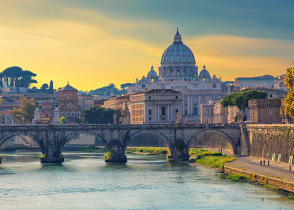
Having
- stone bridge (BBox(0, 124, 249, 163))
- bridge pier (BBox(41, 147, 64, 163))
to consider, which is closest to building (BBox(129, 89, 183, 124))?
stone bridge (BBox(0, 124, 249, 163))

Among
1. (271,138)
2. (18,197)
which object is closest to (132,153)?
(271,138)

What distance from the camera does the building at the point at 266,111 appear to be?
421ft

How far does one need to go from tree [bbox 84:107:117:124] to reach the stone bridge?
62814 millimetres

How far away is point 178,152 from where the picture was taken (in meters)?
115

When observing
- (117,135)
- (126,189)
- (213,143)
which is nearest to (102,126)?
(117,135)

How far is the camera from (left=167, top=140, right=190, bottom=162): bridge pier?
114125 mm

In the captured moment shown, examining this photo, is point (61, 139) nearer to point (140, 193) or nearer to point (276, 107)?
point (276, 107)

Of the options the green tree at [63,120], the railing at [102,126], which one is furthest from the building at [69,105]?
the railing at [102,126]

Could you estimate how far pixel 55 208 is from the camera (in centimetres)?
7006

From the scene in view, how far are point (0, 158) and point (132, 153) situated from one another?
30697mm

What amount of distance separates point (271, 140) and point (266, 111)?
28147mm

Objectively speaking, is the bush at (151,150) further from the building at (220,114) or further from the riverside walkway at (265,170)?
the building at (220,114)

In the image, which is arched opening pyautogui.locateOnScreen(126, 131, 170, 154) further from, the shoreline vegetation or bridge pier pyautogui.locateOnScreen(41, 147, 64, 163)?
bridge pier pyautogui.locateOnScreen(41, 147, 64, 163)

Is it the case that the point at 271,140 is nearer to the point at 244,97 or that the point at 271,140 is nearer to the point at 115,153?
the point at 115,153
